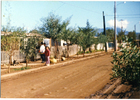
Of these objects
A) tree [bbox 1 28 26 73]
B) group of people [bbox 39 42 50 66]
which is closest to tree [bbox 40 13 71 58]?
group of people [bbox 39 42 50 66]

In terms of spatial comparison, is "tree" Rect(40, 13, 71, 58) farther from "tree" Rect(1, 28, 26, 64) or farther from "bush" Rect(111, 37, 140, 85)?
"bush" Rect(111, 37, 140, 85)

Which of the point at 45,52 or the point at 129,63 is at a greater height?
the point at 45,52

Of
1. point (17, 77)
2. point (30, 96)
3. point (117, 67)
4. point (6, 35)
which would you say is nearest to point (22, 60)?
point (6, 35)

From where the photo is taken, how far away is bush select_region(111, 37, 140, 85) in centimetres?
649

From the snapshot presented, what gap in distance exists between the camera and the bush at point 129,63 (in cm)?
649

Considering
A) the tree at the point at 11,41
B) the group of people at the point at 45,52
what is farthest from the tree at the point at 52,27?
the tree at the point at 11,41

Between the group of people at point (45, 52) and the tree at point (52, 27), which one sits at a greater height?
→ the tree at point (52, 27)

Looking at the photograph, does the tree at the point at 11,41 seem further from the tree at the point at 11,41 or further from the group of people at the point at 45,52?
the group of people at the point at 45,52

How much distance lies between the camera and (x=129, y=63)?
21.6 feet

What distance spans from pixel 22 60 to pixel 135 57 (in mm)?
11945

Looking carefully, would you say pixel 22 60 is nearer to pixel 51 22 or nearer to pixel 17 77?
pixel 51 22

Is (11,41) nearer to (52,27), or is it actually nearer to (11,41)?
(11,41)

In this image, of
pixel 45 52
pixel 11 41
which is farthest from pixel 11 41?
pixel 45 52

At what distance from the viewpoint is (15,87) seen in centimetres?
822
